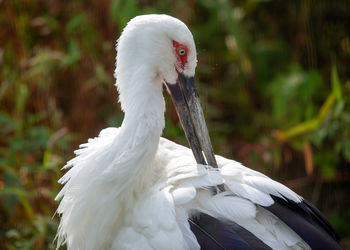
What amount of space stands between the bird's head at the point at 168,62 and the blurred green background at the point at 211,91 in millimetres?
1179

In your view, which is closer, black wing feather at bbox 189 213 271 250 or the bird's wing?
black wing feather at bbox 189 213 271 250

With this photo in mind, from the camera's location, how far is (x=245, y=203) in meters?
2.61

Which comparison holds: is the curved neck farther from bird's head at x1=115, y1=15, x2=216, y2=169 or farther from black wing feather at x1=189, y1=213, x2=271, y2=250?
black wing feather at x1=189, y1=213, x2=271, y2=250

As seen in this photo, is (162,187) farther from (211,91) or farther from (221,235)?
(211,91)

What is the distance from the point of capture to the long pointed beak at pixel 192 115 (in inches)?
111

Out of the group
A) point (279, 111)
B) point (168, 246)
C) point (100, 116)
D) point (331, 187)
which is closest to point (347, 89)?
point (279, 111)

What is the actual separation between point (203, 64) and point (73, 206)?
7.21 ft

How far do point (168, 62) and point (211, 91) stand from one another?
79.5 inches

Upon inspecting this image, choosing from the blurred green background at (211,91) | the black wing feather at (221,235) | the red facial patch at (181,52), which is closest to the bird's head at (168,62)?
the red facial patch at (181,52)

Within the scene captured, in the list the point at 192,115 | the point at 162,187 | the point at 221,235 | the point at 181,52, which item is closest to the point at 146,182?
the point at 162,187

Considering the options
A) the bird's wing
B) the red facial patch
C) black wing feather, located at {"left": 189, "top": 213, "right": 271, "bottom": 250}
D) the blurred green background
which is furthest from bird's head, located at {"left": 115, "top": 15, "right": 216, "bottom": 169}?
the blurred green background

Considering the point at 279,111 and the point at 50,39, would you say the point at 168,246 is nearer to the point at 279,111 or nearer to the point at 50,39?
the point at 279,111

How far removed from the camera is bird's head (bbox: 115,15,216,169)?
8.85ft

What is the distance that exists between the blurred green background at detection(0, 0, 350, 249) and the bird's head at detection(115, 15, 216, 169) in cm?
118
